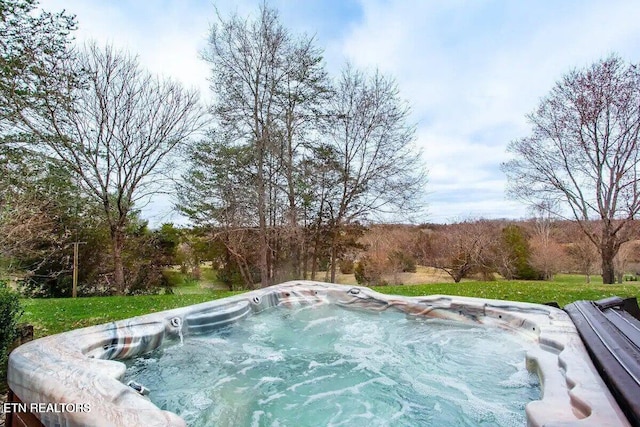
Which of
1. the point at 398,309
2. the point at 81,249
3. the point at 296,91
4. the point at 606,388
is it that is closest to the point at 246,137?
the point at 296,91

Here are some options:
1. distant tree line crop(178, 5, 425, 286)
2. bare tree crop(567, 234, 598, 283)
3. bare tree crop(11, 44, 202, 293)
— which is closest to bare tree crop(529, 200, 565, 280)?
bare tree crop(567, 234, 598, 283)

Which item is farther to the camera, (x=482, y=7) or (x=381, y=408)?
(x=482, y=7)

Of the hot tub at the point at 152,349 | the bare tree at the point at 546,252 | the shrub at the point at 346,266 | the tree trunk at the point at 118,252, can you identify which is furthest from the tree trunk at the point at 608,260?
the tree trunk at the point at 118,252

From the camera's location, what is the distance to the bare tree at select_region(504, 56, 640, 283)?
6.97 meters

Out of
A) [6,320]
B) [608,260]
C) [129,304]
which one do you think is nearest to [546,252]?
[608,260]

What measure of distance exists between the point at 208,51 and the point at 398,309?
6.46m

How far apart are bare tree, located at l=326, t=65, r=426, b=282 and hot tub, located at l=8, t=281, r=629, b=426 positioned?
4616mm

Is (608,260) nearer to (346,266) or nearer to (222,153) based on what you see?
(346,266)

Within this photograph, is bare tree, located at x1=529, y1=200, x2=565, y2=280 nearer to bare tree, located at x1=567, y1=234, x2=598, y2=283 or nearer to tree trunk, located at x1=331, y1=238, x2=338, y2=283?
bare tree, located at x1=567, y1=234, x2=598, y2=283

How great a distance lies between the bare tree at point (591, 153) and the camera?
6969mm

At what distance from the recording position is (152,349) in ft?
7.61

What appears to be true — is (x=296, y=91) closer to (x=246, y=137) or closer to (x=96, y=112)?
(x=246, y=137)

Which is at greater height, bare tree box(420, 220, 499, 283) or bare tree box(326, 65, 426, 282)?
bare tree box(326, 65, 426, 282)

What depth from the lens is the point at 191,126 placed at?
7.29 m
